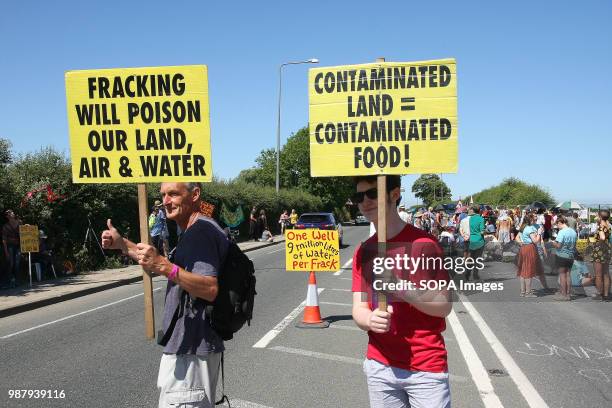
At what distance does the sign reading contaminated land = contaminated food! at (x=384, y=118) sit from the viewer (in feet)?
10.8

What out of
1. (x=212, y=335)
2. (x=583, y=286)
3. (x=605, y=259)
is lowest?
(x=583, y=286)

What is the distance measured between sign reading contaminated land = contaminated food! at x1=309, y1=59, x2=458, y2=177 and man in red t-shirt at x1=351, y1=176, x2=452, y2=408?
614mm

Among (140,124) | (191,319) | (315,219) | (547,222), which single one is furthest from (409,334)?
(315,219)

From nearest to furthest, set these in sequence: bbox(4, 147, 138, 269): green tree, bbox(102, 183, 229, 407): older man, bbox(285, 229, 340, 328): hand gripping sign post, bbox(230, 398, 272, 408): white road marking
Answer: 1. bbox(102, 183, 229, 407): older man
2. bbox(230, 398, 272, 408): white road marking
3. bbox(285, 229, 340, 328): hand gripping sign post
4. bbox(4, 147, 138, 269): green tree

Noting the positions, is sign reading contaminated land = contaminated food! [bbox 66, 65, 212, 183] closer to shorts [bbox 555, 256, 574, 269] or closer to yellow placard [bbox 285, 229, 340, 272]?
yellow placard [bbox 285, 229, 340, 272]

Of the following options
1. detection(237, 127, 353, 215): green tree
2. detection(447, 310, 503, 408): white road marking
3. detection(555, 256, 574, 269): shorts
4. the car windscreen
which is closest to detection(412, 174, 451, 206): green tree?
detection(237, 127, 353, 215): green tree

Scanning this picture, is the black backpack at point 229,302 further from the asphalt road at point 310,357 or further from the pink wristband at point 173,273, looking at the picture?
the asphalt road at point 310,357

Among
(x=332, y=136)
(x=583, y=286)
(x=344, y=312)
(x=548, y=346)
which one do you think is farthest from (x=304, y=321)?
(x=583, y=286)

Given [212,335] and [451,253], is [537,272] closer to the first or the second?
[451,253]

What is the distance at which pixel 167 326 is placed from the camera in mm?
2928

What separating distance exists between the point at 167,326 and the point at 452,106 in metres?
2.00

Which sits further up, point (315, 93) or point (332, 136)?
point (315, 93)

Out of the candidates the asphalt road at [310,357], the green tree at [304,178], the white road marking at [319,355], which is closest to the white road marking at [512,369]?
the asphalt road at [310,357]

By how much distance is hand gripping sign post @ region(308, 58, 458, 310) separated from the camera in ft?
10.8
